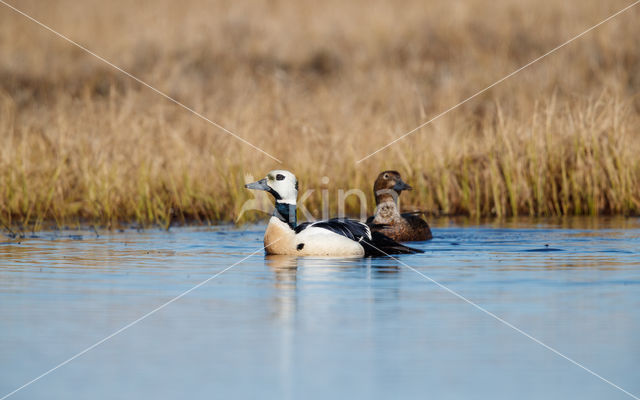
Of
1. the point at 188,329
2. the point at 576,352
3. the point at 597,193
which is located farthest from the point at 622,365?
the point at 597,193

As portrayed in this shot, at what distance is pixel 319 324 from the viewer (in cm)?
648

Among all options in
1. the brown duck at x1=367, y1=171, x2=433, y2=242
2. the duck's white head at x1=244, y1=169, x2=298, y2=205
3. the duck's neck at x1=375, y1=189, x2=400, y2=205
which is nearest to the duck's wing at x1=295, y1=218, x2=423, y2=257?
the duck's white head at x1=244, y1=169, x2=298, y2=205

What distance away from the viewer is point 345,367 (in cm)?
538

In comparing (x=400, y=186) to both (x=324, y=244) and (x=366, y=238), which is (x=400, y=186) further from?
(x=324, y=244)

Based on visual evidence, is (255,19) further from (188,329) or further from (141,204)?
(188,329)

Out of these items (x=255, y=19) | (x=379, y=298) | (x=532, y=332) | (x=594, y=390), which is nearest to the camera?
(x=594, y=390)

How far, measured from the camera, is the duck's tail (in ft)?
35.1

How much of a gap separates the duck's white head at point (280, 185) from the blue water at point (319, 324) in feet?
2.45

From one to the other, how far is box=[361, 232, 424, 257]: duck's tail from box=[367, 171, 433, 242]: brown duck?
117cm

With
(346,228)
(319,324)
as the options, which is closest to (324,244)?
(346,228)

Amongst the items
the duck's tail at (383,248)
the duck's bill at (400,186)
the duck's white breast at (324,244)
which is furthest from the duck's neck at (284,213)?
the duck's bill at (400,186)

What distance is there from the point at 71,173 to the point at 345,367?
9.50 meters

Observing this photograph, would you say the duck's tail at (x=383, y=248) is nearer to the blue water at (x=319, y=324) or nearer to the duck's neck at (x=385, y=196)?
the blue water at (x=319, y=324)

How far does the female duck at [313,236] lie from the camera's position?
1045 centimetres
